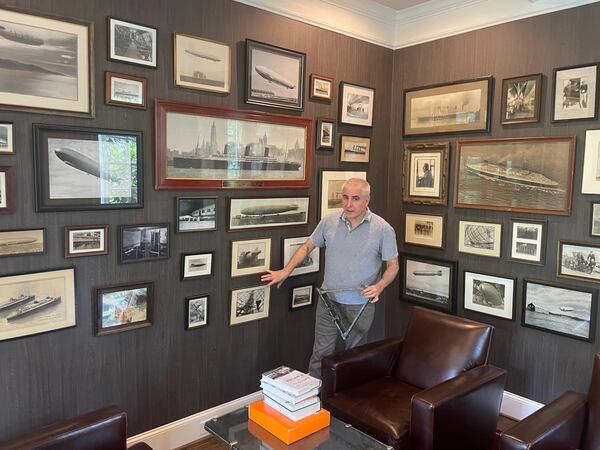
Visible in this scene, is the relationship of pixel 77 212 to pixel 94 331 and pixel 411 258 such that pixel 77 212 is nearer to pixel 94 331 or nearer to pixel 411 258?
pixel 94 331

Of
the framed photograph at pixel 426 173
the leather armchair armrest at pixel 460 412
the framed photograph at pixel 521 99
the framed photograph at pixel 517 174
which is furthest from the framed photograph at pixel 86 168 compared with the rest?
the framed photograph at pixel 521 99

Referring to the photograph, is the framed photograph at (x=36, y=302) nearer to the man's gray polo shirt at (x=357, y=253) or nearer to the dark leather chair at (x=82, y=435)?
the dark leather chair at (x=82, y=435)

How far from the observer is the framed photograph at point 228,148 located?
2525 mm

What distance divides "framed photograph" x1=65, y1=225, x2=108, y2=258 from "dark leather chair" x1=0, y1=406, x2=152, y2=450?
0.76 metres

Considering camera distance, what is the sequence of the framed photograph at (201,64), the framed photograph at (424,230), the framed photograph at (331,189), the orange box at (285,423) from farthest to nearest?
the framed photograph at (424,230)
the framed photograph at (331,189)
the framed photograph at (201,64)
the orange box at (285,423)

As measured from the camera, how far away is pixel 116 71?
231cm

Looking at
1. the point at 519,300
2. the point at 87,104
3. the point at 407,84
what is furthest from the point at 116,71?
the point at 519,300

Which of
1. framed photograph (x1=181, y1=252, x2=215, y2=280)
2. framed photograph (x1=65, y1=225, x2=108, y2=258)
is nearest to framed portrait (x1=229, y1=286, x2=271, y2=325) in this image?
framed photograph (x1=181, y1=252, x2=215, y2=280)

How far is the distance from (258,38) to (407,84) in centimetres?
132

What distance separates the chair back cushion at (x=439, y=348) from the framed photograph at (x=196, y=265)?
49.5 inches

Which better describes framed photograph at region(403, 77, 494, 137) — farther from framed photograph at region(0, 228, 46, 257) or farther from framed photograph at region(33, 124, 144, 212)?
framed photograph at region(0, 228, 46, 257)

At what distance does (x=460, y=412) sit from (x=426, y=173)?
70.7 inches

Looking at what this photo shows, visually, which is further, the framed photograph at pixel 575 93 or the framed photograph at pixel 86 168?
the framed photograph at pixel 575 93

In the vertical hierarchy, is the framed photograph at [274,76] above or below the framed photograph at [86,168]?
above
